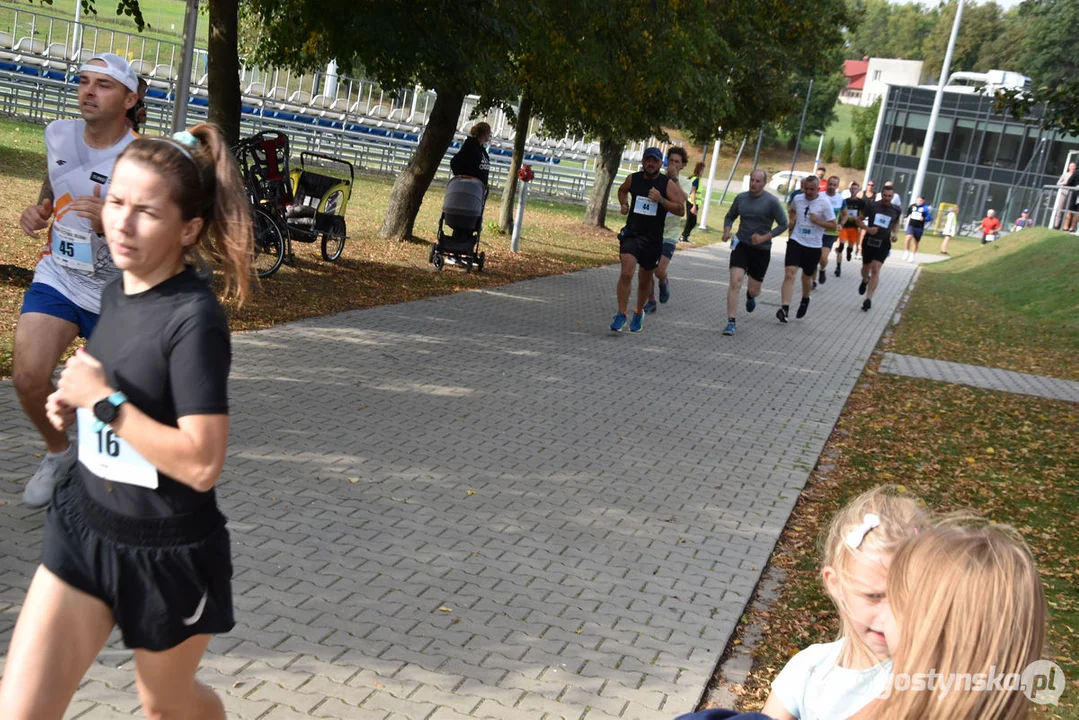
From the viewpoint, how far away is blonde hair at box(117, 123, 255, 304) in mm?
2715

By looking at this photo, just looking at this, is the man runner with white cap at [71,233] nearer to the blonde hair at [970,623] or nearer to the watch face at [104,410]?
the watch face at [104,410]

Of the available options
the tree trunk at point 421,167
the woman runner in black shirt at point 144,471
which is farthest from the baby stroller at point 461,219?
the woman runner in black shirt at point 144,471

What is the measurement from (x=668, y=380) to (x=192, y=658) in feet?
28.7

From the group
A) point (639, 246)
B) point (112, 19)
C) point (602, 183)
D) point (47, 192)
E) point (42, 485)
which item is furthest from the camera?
point (112, 19)

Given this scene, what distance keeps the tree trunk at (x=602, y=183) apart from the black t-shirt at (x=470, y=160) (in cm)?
1223

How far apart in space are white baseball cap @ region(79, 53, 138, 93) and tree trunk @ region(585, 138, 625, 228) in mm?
23952

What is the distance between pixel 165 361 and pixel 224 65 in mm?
10679

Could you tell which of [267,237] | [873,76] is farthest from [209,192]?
[873,76]

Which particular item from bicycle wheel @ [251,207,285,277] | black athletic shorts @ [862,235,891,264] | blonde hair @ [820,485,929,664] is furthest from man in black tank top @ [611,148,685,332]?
blonde hair @ [820,485,929,664]

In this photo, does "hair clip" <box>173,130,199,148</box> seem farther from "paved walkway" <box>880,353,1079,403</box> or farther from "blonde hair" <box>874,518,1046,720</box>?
"paved walkway" <box>880,353,1079,403</box>

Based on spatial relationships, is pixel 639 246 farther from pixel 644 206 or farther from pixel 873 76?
pixel 873 76

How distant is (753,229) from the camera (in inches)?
572

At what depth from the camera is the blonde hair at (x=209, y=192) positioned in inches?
107

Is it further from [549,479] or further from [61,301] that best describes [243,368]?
[61,301]
